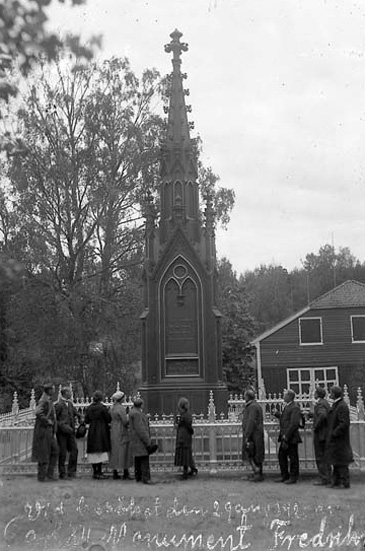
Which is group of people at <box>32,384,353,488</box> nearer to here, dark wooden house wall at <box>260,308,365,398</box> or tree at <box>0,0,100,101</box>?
tree at <box>0,0,100,101</box>

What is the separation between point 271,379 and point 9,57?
3250 centimetres

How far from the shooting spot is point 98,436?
11633mm

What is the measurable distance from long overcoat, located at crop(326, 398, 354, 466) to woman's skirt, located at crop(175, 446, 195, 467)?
8.24 feet

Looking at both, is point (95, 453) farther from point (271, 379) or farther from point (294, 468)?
point (271, 379)

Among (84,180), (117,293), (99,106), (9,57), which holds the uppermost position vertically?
(99,106)

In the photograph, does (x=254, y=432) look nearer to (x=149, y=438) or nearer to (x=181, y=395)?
(x=149, y=438)

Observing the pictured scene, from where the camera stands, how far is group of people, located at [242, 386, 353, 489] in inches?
404

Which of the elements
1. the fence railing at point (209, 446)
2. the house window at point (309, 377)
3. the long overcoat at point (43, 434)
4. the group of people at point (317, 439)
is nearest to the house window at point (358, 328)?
the house window at point (309, 377)

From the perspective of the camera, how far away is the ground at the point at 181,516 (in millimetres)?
7332

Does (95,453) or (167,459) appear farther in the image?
(167,459)

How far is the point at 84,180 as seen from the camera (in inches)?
1059

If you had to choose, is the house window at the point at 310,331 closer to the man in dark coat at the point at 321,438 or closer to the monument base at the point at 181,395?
the monument base at the point at 181,395

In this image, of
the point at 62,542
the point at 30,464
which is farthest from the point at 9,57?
the point at 30,464

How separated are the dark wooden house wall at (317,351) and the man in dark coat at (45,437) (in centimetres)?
2458
